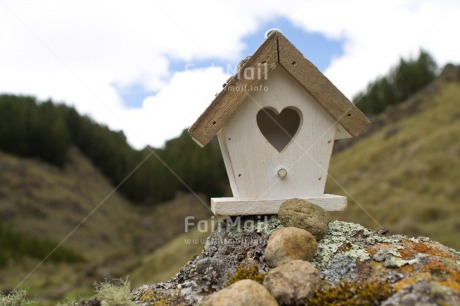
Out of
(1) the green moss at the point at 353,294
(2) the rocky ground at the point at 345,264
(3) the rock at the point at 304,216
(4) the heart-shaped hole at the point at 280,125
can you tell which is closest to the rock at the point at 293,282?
(1) the green moss at the point at 353,294

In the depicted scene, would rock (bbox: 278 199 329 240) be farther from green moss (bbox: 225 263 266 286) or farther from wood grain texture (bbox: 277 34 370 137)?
wood grain texture (bbox: 277 34 370 137)

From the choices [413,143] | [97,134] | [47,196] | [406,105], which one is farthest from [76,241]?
[406,105]

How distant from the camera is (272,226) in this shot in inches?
209

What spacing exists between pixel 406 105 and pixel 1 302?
189 ft

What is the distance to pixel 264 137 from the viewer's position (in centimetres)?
555

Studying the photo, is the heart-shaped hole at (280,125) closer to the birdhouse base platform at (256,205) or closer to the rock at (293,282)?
the birdhouse base platform at (256,205)

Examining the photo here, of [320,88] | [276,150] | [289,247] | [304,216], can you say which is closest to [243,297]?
[289,247]

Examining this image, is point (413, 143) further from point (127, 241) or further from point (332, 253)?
point (332, 253)

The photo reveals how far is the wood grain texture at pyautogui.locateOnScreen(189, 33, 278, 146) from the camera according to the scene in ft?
17.1

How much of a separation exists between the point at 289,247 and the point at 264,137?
1504mm

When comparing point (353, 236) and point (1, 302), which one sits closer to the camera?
point (1, 302)

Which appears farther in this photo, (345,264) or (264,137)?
(264,137)

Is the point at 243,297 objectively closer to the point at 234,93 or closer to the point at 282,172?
the point at 282,172

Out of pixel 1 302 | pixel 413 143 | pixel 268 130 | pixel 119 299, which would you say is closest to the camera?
pixel 119 299
